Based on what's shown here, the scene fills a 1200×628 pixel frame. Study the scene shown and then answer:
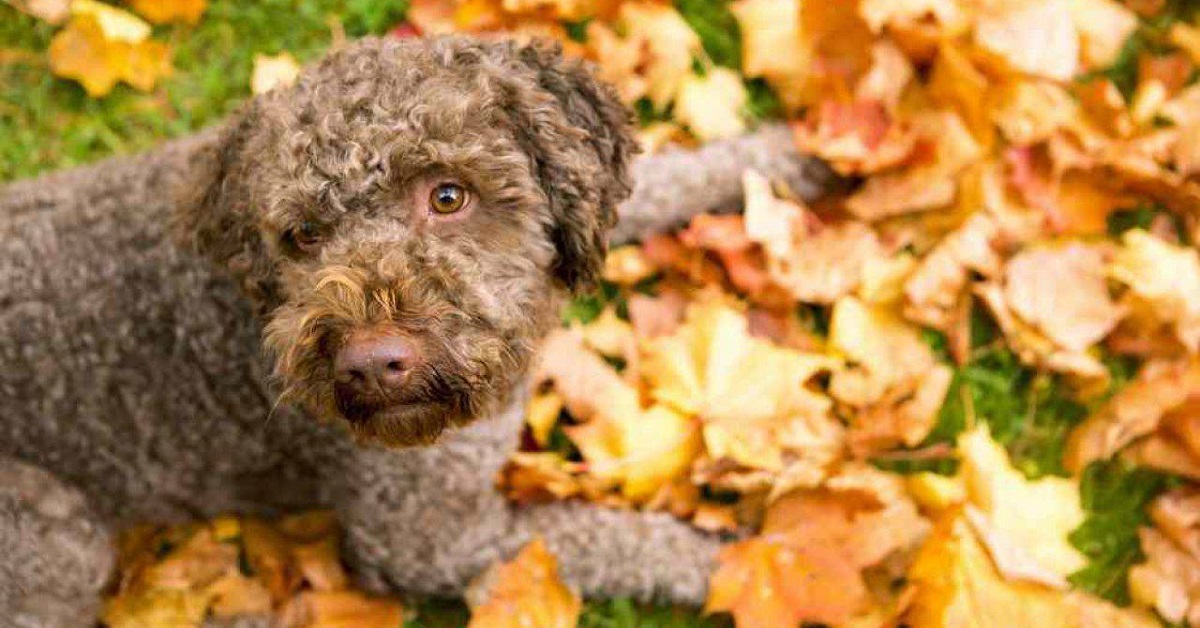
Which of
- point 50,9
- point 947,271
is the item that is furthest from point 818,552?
point 50,9

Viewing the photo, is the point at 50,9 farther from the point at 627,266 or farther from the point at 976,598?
the point at 976,598

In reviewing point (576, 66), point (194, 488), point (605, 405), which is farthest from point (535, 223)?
point (194, 488)

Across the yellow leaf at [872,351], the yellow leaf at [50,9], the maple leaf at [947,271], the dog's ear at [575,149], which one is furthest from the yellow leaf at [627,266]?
the yellow leaf at [50,9]

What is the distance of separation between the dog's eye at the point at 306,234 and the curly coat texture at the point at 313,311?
32 mm

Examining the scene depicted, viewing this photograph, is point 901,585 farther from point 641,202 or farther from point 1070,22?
point 1070,22

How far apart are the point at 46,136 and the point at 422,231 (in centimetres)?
246

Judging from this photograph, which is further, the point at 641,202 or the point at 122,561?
the point at 641,202

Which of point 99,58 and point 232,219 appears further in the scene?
point 99,58

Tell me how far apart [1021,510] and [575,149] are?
71.5 inches

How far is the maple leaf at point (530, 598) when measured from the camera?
3.17m

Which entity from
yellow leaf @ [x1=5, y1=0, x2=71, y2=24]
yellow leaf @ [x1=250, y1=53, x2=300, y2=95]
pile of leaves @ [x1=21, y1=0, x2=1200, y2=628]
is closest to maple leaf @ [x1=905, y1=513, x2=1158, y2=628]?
pile of leaves @ [x1=21, y1=0, x2=1200, y2=628]

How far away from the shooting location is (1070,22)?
3805 mm

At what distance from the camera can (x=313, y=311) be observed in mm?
2383

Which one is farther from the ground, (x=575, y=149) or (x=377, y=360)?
(x=575, y=149)
